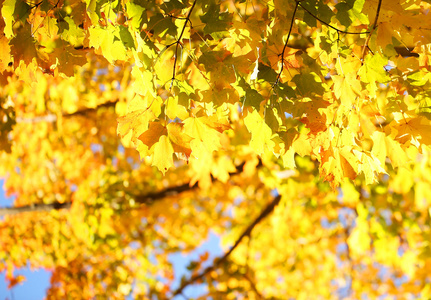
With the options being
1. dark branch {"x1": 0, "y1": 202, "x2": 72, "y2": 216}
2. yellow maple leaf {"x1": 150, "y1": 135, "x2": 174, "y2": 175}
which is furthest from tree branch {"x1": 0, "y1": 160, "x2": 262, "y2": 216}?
yellow maple leaf {"x1": 150, "y1": 135, "x2": 174, "y2": 175}

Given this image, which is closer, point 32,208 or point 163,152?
point 163,152

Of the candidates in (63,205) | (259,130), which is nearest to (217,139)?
(259,130)

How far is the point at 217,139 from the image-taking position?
1746 millimetres

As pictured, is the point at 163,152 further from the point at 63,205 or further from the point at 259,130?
the point at 63,205

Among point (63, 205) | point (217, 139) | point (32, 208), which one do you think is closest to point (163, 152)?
point (217, 139)

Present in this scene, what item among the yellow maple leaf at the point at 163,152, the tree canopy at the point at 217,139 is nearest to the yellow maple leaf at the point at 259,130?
the tree canopy at the point at 217,139

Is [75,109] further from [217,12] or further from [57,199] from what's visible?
[217,12]

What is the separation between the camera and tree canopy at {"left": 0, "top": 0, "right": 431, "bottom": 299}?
5.21ft

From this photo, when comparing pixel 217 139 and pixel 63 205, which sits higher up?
pixel 217 139

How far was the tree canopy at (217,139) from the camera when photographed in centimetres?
159

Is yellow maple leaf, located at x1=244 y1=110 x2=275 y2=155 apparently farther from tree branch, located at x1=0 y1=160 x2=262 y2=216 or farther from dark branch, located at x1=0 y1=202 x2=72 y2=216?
dark branch, located at x1=0 y1=202 x2=72 y2=216

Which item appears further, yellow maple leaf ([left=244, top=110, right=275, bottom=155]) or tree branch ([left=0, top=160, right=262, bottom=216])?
tree branch ([left=0, top=160, right=262, bottom=216])

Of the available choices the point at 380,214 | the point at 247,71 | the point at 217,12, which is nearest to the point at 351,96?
the point at 247,71

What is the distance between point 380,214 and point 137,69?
4.79 meters
